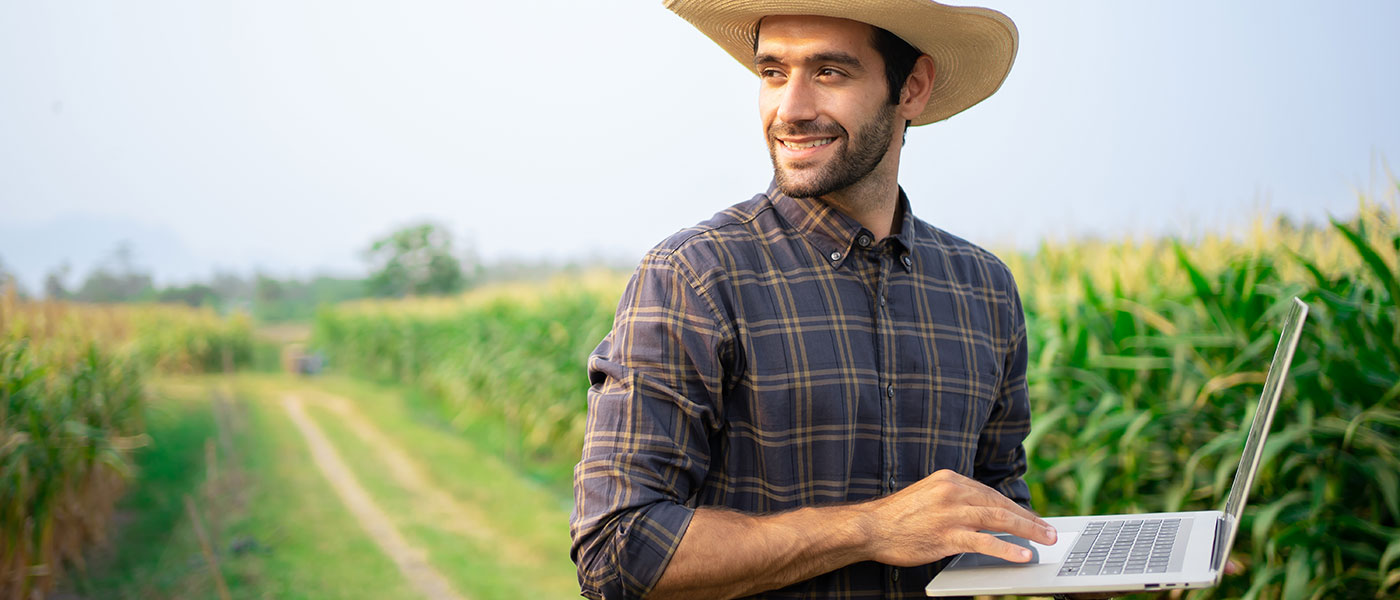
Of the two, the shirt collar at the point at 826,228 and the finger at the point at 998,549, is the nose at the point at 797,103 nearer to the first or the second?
the shirt collar at the point at 826,228

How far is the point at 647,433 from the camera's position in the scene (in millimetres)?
1210

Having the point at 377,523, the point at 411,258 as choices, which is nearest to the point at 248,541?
the point at 377,523

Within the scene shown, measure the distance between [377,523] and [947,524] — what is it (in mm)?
5951

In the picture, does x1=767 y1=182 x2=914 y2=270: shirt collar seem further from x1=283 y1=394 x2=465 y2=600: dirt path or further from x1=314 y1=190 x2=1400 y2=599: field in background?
x1=283 y1=394 x2=465 y2=600: dirt path

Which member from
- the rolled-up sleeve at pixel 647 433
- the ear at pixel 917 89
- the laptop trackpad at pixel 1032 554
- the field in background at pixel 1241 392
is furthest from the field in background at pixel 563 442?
the rolled-up sleeve at pixel 647 433

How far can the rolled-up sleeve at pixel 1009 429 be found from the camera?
1.68m

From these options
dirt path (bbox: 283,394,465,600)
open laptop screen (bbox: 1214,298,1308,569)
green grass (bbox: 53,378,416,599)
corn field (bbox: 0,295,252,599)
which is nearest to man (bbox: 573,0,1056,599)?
open laptop screen (bbox: 1214,298,1308,569)

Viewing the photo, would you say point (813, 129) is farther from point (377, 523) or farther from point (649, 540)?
point (377, 523)

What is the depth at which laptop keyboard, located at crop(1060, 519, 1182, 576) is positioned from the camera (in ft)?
3.50

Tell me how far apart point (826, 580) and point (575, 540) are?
15.5 inches

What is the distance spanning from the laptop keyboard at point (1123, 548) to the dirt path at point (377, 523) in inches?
168

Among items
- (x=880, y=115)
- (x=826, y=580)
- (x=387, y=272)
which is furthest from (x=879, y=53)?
(x=387, y=272)

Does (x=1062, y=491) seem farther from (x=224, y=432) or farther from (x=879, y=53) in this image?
(x=224, y=432)

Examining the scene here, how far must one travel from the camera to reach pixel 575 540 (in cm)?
123
